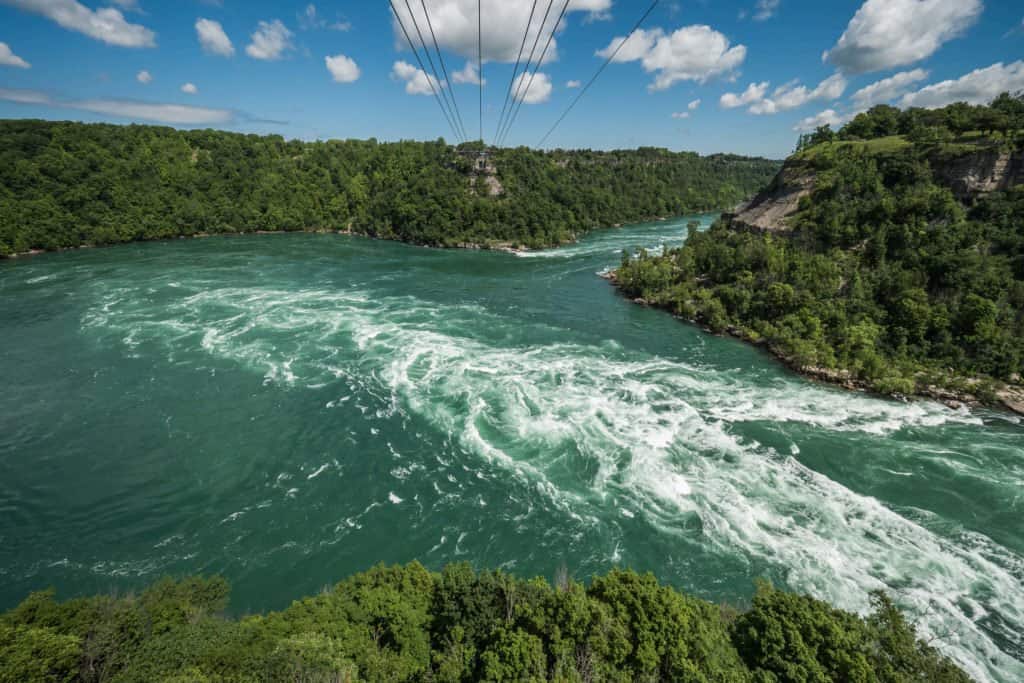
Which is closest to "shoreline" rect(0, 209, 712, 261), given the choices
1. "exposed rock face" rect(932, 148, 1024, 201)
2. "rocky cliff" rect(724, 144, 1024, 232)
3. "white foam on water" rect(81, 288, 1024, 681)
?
"rocky cliff" rect(724, 144, 1024, 232)

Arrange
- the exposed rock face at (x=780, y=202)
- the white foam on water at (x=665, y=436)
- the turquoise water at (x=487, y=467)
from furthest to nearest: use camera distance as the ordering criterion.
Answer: the exposed rock face at (x=780, y=202) < the turquoise water at (x=487, y=467) < the white foam on water at (x=665, y=436)

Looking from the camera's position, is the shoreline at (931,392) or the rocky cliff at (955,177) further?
the rocky cliff at (955,177)

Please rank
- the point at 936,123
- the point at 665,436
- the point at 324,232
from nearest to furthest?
the point at 665,436 < the point at 936,123 < the point at 324,232

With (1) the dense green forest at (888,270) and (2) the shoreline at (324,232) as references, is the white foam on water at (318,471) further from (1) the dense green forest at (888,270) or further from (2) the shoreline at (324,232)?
(2) the shoreline at (324,232)

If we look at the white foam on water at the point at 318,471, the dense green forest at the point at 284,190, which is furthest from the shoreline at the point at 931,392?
the dense green forest at the point at 284,190

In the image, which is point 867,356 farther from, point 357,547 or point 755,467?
point 357,547

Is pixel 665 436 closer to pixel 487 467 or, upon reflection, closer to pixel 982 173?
pixel 487 467

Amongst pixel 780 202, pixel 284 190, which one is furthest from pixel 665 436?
pixel 284 190

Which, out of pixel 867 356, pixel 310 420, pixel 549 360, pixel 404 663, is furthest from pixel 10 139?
pixel 867 356
